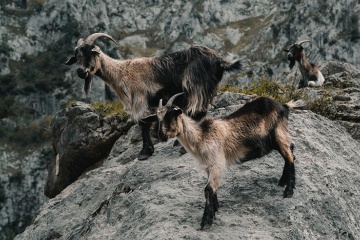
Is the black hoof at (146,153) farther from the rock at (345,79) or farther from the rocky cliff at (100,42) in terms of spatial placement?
the rocky cliff at (100,42)

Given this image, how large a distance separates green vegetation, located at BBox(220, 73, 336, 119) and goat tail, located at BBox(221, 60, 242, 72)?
2.39 meters

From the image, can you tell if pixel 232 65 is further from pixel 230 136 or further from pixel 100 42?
pixel 100 42

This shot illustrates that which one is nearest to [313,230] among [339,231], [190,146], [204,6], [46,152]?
[339,231]

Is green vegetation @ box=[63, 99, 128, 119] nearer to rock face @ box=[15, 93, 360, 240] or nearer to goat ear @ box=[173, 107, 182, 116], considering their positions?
rock face @ box=[15, 93, 360, 240]

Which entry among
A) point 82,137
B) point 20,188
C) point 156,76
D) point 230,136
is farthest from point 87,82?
point 20,188

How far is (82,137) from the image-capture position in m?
13.4

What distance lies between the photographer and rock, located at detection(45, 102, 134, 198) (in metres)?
13.4

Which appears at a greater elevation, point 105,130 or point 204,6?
point 105,130

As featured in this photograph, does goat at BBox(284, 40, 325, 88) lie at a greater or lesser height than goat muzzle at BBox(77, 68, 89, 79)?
lesser

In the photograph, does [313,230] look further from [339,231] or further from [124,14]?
[124,14]

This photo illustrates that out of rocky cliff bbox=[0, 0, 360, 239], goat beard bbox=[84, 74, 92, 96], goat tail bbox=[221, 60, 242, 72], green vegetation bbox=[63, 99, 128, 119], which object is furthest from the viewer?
rocky cliff bbox=[0, 0, 360, 239]

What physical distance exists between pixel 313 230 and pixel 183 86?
13.0ft

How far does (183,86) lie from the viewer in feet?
32.5

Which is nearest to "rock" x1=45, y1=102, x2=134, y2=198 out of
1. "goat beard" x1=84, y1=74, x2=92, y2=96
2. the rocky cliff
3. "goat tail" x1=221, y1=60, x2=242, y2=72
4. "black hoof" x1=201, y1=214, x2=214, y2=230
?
"goat beard" x1=84, y1=74, x2=92, y2=96
